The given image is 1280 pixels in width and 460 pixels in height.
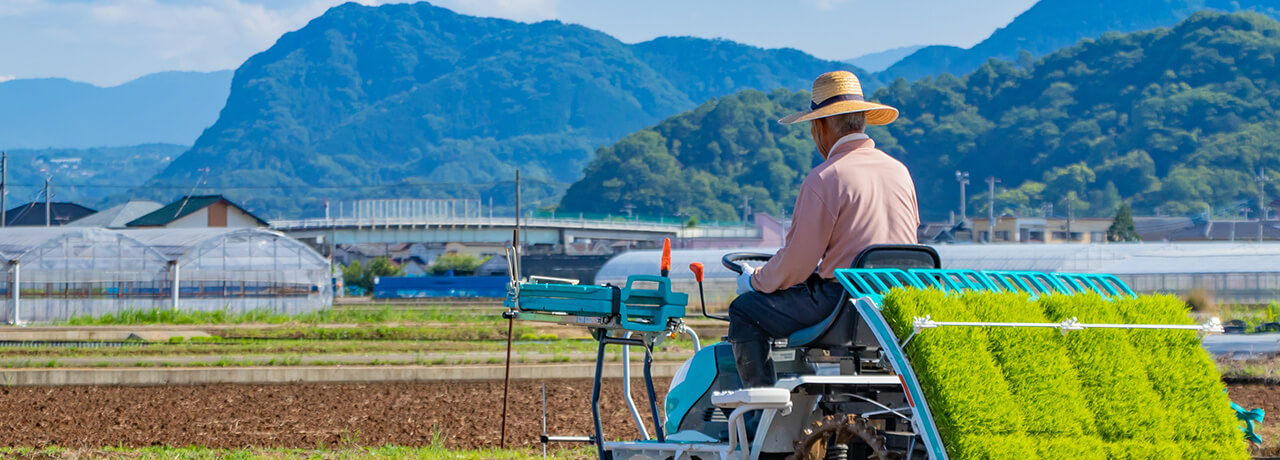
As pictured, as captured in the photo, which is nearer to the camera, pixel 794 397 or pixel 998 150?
pixel 794 397

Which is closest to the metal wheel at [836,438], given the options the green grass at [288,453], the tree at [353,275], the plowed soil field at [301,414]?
the green grass at [288,453]

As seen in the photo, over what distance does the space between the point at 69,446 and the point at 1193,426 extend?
8549mm

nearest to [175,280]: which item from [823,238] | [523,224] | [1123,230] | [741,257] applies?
[741,257]

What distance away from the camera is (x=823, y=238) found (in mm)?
4758

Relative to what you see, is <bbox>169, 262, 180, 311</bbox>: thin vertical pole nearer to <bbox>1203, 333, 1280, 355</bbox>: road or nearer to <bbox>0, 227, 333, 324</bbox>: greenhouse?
<bbox>0, 227, 333, 324</bbox>: greenhouse

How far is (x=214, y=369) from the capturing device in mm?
16078

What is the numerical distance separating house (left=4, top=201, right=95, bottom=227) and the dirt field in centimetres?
8849

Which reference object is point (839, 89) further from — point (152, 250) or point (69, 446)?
point (152, 250)

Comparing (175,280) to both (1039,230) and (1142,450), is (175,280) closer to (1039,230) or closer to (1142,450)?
(1142,450)

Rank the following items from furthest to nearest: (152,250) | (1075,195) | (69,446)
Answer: (1075,195), (152,250), (69,446)

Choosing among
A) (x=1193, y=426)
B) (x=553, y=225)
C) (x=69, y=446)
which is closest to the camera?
(x=1193, y=426)

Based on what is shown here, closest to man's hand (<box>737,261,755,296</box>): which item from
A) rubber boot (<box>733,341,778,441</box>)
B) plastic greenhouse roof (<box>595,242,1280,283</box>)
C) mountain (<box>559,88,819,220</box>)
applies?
rubber boot (<box>733,341,778,441</box>)

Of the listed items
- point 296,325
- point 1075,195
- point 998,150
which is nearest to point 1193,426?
point 296,325

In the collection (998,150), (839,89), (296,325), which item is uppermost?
(998,150)
